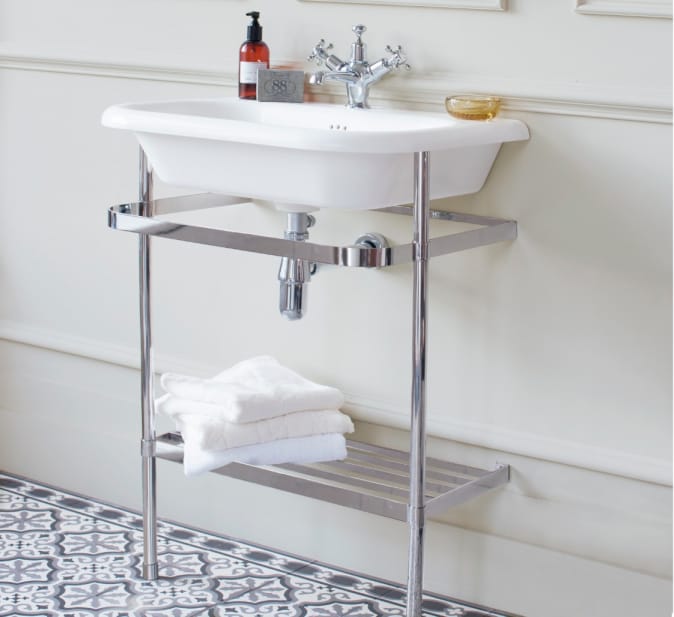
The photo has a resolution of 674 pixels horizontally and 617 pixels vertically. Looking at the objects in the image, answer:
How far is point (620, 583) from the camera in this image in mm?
2098

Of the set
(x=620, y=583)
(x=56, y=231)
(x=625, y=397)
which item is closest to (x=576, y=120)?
(x=625, y=397)

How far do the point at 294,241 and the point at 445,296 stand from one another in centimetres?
41

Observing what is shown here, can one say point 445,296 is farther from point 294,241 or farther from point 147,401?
point 147,401

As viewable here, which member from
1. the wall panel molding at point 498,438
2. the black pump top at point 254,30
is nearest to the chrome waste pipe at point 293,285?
the wall panel molding at point 498,438

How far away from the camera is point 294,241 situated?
1925 millimetres

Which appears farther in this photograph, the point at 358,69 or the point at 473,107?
the point at 358,69

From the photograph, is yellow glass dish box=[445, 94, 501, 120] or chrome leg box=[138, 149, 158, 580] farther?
chrome leg box=[138, 149, 158, 580]

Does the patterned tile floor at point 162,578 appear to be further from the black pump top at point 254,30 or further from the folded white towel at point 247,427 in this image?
the black pump top at point 254,30

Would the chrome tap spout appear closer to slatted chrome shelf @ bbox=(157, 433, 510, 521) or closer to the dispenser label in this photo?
the dispenser label

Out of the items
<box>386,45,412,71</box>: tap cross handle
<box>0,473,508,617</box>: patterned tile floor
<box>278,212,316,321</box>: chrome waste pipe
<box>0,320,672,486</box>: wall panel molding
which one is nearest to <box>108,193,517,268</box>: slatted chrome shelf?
<box>278,212,316,321</box>: chrome waste pipe

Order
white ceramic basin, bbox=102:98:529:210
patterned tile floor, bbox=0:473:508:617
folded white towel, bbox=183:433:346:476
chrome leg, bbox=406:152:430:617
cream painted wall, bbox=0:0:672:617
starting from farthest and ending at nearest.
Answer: patterned tile floor, bbox=0:473:508:617, folded white towel, bbox=183:433:346:476, cream painted wall, bbox=0:0:672:617, chrome leg, bbox=406:152:430:617, white ceramic basin, bbox=102:98:529:210

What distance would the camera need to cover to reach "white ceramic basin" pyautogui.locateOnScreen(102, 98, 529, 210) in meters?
1.79

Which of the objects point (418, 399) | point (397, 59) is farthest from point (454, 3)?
point (418, 399)

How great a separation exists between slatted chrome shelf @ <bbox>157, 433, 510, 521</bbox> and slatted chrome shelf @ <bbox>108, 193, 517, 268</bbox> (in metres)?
0.42
